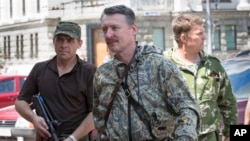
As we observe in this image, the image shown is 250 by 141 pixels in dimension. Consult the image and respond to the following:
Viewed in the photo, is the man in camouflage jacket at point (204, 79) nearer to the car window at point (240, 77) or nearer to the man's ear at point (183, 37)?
Answer: the man's ear at point (183, 37)

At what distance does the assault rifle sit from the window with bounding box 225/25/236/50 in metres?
39.2

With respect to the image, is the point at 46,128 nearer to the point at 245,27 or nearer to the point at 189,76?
the point at 189,76

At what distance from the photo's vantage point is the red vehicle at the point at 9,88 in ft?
62.3

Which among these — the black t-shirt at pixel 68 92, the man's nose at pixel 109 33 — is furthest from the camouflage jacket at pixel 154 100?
the black t-shirt at pixel 68 92

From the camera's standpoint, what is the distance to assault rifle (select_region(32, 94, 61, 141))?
596cm

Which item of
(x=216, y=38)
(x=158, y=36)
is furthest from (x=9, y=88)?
(x=216, y=38)

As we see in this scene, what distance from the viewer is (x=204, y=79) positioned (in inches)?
246

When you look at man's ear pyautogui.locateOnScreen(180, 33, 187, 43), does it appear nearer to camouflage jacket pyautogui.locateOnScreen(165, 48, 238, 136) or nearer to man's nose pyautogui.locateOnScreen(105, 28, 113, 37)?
camouflage jacket pyautogui.locateOnScreen(165, 48, 238, 136)

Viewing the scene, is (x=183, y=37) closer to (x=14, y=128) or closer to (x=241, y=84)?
(x=241, y=84)

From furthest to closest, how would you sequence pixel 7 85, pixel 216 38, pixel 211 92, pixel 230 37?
pixel 230 37, pixel 216 38, pixel 7 85, pixel 211 92

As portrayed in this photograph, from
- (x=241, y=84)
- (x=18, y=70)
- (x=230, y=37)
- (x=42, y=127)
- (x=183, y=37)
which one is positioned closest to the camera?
(x=42, y=127)

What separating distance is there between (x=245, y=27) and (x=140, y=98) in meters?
41.6

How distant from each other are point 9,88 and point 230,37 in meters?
26.9

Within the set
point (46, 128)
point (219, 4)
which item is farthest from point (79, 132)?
point (219, 4)
